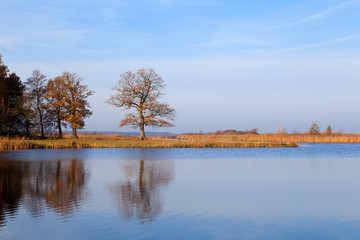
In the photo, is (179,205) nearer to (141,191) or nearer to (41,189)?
(141,191)

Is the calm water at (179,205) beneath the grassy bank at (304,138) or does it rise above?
beneath

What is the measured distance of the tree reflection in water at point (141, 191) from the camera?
11.9 meters

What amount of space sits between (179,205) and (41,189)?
22.2 feet

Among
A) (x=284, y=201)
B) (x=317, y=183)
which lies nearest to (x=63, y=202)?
(x=284, y=201)

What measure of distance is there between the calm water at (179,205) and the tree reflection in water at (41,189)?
3cm

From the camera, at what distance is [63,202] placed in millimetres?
13344

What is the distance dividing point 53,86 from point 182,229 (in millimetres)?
57171

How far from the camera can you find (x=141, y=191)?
1591cm

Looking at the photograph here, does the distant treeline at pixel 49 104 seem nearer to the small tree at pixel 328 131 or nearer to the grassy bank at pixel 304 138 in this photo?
the grassy bank at pixel 304 138

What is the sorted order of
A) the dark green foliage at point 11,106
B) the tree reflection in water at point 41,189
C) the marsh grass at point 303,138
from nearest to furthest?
the tree reflection in water at point 41,189, the dark green foliage at point 11,106, the marsh grass at point 303,138

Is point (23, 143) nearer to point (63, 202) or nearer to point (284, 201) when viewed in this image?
point (63, 202)

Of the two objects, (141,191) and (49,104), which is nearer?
(141,191)

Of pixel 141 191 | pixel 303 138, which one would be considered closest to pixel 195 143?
pixel 303 138

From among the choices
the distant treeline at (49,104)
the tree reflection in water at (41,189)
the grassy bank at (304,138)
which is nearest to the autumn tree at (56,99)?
the distant treeline at (49,104)
